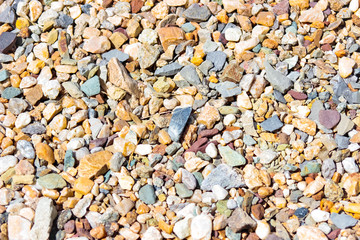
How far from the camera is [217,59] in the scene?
251cm

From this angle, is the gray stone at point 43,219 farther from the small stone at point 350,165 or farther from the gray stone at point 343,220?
the small stone at point 350,165

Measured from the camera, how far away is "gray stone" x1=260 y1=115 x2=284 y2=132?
89.0 inches

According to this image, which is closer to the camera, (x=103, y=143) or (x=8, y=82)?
(x=103, y=143)

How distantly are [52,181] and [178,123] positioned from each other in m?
0.74

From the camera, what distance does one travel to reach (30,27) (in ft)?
9.07

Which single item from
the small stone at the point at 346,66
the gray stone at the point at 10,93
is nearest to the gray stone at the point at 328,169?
the small stone at the point at 346,66

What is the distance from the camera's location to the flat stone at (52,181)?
2106mm

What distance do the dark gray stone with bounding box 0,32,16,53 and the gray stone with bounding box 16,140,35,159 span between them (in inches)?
29.6

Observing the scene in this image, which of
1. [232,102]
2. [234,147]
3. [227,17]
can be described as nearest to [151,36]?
[227,17]

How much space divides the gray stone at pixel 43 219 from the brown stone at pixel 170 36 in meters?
1.20

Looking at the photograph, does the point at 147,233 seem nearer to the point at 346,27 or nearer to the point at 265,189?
the point at 265,189

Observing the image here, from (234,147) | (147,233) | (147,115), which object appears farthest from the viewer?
(147,115)

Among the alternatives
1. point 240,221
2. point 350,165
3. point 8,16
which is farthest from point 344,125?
point 8,16

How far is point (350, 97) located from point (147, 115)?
46.7 inches
